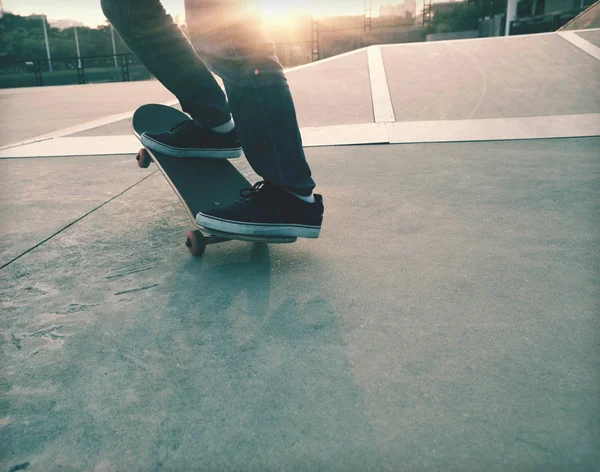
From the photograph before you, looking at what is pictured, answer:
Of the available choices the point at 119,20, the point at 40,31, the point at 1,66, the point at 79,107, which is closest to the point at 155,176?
the point at 119,20

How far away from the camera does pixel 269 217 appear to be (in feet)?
4.47

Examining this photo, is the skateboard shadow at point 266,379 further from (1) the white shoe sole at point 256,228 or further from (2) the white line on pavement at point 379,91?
(2) the white line on pavement at point 379,91

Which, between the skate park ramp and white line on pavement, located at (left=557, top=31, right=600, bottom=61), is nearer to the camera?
white line on pavement, located at (left=557, top=31, right=600, bottom=61)

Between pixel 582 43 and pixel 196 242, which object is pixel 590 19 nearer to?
pixel 582 43

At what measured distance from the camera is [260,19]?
4.28 feet

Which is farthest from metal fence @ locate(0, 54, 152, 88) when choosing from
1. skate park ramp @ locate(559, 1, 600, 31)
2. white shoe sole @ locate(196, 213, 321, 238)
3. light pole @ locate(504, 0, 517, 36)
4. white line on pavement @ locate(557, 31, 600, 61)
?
light pole @ locate(504, 0, 517, 36)

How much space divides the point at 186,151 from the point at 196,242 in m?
0.56

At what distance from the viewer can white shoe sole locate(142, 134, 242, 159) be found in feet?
5.99

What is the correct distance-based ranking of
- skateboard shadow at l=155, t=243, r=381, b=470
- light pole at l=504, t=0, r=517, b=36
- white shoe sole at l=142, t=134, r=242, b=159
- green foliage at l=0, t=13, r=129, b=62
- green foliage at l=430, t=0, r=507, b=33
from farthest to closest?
green foliage at l=0, t=13, r=129, b=62 < green foliage at l=430, t=0, r=507, b=33 < light pole at l=504, t=0, r=517, b=36 < white shoe sole at l=142, t=134, r=242, b=159 < skateboard shadow at l=155, t=243, r=381, b=470

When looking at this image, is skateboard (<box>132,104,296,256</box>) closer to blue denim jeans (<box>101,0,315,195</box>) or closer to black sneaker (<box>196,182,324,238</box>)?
black sneaker (<box>196,182,324,238</box>)

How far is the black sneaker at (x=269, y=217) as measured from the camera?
1360 millimetres

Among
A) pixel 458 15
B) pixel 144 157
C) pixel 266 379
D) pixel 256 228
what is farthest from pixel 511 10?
pixel 266 379

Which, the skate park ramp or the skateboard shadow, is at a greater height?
the skate park ramp

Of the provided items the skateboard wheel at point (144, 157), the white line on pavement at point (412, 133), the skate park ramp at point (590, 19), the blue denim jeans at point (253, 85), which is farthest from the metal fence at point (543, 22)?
the blue denim jeans at point (253, 85)
